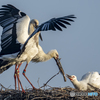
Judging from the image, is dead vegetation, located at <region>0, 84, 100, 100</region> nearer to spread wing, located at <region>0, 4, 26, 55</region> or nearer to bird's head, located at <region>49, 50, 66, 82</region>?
spread wing, located at <region>0, 4, 26, 55</region>

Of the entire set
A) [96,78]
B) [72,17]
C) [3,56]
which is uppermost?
[72,17]

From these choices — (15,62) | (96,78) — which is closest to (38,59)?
(15,62)

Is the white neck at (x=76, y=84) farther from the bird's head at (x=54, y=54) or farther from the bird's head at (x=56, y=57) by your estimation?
the bird's head at (x=54, y=54)

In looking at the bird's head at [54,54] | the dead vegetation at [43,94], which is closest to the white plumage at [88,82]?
the dead vegetation at [43,94]

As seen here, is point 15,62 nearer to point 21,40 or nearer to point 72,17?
point 21,40

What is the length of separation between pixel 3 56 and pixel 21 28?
96 centimetres

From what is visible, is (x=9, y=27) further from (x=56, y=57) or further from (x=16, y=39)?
(x=56, y=57)

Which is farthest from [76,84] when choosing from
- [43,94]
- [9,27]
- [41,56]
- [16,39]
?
[9,27]

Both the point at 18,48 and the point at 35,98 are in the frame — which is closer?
the point at 35,98

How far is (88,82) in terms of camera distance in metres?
11.7

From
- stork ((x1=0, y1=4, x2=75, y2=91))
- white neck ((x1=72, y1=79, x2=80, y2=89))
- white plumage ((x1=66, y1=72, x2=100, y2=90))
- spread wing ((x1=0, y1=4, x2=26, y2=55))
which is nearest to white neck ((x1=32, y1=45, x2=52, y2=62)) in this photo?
stork ((x1=0, y1=4, x2=75, y2=91))

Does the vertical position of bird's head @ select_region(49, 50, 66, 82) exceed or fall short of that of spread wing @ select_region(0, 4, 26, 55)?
it falls short

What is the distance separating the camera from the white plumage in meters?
11.5

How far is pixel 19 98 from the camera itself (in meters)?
11.0
